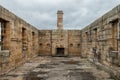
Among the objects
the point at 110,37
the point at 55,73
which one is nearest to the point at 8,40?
the point at 55,73

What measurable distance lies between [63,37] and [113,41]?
9.97 meters

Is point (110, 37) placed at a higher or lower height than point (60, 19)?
lower

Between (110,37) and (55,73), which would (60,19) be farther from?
(55,73)

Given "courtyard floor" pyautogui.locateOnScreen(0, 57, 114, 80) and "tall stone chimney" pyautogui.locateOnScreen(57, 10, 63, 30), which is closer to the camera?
"courtyard floor" pyautogui.locateOnScreen(0, 57, 114, 80)

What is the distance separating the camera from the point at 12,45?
8.95 m

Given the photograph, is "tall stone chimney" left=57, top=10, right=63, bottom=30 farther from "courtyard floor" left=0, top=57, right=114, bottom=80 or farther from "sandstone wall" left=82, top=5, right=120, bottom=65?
"courtyard floor" left=0, top=57, right=114, bottom=80

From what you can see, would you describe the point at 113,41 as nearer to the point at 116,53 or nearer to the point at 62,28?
the point at 116,53

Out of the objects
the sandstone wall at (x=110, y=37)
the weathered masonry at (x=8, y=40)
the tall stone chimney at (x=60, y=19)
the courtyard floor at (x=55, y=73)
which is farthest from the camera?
the tall stone chimney at (x=60, y=19)

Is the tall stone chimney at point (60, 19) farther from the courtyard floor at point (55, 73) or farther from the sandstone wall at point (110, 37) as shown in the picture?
the courtyard floor at point (55, 73)

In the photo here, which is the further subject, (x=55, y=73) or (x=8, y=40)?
(x=8, y=40)

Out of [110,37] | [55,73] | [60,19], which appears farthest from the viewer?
[60,19]

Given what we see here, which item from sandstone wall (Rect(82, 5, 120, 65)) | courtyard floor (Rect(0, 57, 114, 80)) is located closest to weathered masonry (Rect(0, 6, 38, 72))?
courtyard floor (Rect(0, 57, 114, 80))

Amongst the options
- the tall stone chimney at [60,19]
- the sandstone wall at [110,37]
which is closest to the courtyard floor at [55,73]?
the sandstone wall at [110,37]

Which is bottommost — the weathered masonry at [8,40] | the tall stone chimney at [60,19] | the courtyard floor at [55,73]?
the courtyard floor at [55,73]
